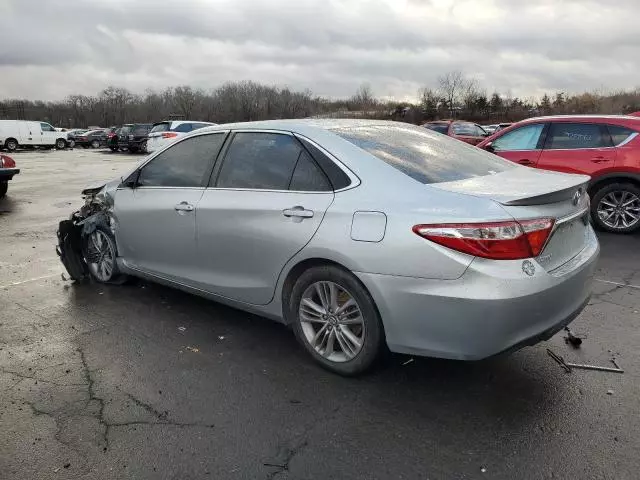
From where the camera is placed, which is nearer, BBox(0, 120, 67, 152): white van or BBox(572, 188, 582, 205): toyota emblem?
BBox(572, 188, 582, 205): toyota emblem

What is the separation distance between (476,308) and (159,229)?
2.81 m

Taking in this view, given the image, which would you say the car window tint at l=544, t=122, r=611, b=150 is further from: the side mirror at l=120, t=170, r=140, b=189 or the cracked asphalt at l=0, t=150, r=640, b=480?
the side mirror at l=120, t=170, r=140, b=189

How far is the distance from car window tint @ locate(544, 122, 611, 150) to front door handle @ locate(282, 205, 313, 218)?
5.89 m

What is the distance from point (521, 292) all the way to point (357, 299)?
921 millimetres

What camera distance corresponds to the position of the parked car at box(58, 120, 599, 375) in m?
2.79

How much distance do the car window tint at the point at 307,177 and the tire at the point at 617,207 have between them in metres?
5.84

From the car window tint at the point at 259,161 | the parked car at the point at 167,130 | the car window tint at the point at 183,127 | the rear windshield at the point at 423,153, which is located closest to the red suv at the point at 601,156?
the rear windshield at the point at 423,153

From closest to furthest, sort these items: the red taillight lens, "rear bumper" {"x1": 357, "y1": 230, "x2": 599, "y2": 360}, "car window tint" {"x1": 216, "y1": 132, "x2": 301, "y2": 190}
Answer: "rear bumper" {"x1": 357, "y1": 230, "x2": 599, "y2": 360} → "car window tint" {"x1": 216, "y1": 132, "x2": 301, "y2": 190} → the red taillight lens

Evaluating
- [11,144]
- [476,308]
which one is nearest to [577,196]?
[476,308]

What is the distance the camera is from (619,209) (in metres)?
7.68

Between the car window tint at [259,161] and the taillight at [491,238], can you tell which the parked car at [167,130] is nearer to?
the car window tint at [259,161]

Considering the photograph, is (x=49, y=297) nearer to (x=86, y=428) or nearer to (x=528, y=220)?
(x=86, y=428)

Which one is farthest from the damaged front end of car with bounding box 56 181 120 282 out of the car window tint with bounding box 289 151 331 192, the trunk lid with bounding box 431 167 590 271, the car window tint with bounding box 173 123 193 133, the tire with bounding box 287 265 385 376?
the car window tint with bounding box 173 123 193 133

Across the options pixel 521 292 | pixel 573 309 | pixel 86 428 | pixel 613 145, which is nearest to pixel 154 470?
pixel 86 428
